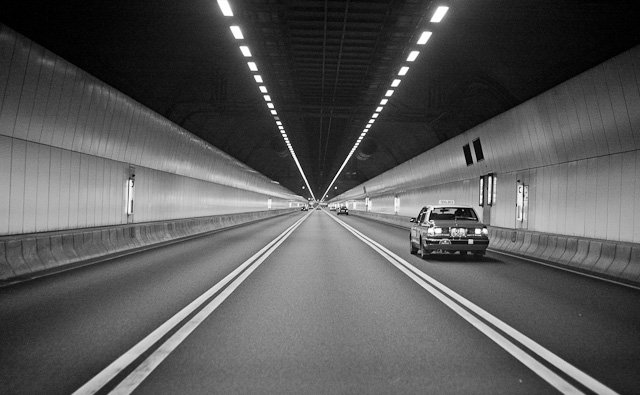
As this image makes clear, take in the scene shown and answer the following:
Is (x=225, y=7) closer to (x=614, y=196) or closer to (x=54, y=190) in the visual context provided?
(x=54, y=190)

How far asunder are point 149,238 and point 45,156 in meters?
7.13

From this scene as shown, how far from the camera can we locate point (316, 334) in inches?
252

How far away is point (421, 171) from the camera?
38.0m

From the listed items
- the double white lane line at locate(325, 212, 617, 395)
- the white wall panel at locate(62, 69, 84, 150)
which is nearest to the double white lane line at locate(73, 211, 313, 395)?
the double white lane line at locate(325, 212, 617, 395)

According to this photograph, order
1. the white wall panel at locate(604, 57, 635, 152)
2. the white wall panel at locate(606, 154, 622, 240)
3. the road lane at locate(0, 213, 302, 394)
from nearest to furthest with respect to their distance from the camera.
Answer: the road lane at locate(0, 213, 302, 394) → the white wall panel at locate(604, 57, 635, 152) → the white wall panel at locate(606, 154, 622, 240)

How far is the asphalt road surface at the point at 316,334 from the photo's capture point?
4637 mm

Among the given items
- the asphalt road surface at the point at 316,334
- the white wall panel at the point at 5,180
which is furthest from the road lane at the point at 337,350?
the white wall panel at the point at 5,180

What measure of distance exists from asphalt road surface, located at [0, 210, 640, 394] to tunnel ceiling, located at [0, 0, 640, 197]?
5.67 meters

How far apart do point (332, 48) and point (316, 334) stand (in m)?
9.39

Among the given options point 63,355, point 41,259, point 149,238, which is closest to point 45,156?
point 41,259

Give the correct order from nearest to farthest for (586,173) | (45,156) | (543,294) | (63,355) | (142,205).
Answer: (63,355) < (543,294) < (45,156) < (586,173) < (142,205)

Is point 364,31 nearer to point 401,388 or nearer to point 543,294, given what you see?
point 543,294

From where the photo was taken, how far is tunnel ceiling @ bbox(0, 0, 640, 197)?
11992mm

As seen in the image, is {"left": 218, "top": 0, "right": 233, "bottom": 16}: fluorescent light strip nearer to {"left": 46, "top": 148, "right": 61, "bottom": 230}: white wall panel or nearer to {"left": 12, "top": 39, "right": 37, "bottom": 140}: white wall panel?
{"left": 12, "top": 39, "right": 37, "bottom": 140}: white wall panel
